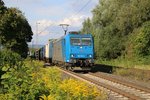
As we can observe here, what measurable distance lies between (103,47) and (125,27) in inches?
283

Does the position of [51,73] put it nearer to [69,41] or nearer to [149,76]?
[149,76]

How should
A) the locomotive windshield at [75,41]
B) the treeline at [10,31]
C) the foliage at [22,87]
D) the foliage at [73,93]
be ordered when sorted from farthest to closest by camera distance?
the treeline at [10,31] → the locomotive windshield at [75,41] → the foliage at [22,87] → the foliage at [73,93]

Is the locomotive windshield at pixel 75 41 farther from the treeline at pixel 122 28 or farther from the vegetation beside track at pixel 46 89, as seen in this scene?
the vegetation beside track at pixel 46 89

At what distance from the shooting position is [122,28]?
5944 centimetres

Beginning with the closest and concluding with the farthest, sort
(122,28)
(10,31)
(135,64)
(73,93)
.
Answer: (73,93) < (135,64) < (10,31) < (122,28)

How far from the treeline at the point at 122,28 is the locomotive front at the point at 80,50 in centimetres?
1889

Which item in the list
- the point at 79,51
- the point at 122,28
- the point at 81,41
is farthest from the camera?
the point at 122,28

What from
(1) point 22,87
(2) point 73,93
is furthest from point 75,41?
(2) point 73,93

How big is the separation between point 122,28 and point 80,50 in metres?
25.9

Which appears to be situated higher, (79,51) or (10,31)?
(10,31)

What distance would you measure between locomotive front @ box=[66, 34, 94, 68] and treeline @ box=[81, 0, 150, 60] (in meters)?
18.9

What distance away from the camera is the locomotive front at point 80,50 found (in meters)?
34.2

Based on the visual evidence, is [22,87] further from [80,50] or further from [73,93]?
[80,50]

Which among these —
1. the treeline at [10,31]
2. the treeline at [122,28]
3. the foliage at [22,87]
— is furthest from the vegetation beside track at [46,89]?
the treeline at [122,28]
